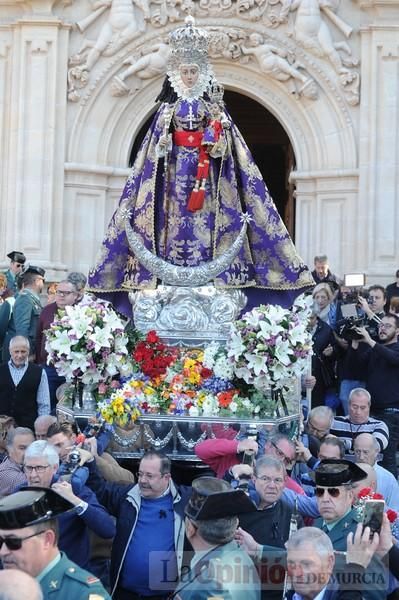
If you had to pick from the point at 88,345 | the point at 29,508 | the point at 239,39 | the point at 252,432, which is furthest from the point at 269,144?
the point at 29,508

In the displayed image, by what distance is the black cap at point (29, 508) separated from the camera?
15.1 feet

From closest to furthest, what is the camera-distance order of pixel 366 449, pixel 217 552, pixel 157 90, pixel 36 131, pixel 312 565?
pixel 312 565 < pixel 217 552 < pixel 366 449 < pixel 36 131 < pixel 157 90

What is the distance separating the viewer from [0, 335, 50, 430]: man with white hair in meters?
9.84

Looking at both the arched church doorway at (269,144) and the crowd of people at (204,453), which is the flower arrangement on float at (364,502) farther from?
the arched church doorway at (269,144)

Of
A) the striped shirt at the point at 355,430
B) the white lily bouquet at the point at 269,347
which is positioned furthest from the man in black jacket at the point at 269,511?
the striped shirt at the point at 355,430

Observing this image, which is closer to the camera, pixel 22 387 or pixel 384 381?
pixel 22 387

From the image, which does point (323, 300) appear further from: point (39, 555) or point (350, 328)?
point (39, 555)

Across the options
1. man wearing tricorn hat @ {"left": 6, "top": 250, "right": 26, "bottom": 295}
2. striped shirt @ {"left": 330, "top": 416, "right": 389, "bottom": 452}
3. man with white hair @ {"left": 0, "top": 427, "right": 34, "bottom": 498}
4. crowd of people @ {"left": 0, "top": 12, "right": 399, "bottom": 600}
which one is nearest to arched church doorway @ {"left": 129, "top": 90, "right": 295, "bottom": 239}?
man wearing tricorn hat @ {"left": 6, "top": 250, "right": 26, "bottom": 295}

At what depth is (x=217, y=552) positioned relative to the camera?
4957mm

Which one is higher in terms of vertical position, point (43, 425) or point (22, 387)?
point (22, 387)

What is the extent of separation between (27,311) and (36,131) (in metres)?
4.67

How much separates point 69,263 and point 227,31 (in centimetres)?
362

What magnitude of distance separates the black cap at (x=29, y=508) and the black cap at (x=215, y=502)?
0.59 metres

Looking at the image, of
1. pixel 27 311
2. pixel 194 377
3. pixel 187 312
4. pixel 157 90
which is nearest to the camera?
pixel 194 377
